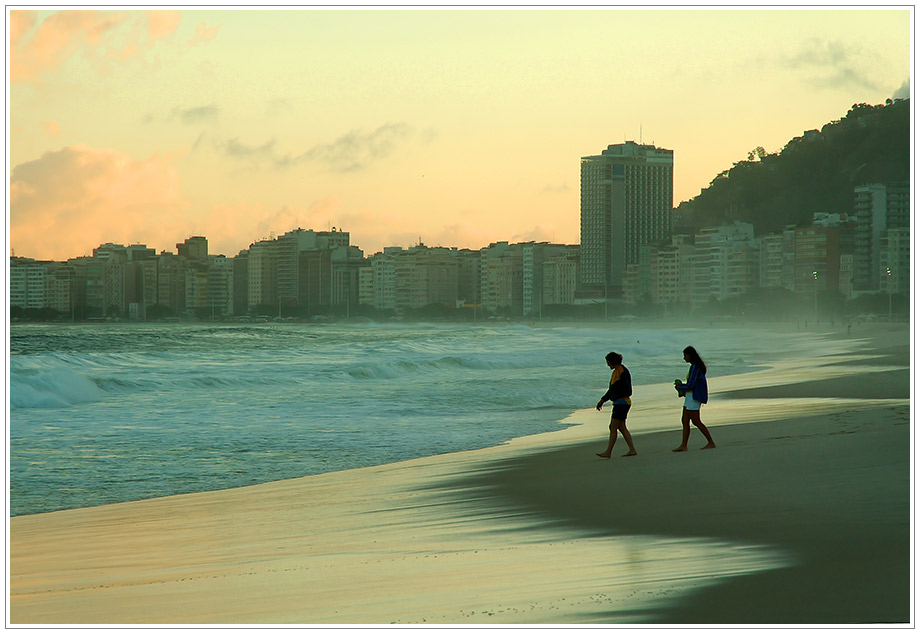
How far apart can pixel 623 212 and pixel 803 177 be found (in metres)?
25.4

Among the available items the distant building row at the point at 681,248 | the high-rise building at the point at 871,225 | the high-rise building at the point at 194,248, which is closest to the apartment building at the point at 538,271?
the distant building row at the point at 681,248

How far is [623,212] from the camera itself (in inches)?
4124

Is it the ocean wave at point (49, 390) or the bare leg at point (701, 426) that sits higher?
the bare leg at point (701, 426)

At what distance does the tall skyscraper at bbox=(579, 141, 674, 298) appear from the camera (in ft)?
358

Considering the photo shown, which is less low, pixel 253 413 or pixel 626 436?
pixel 626 436

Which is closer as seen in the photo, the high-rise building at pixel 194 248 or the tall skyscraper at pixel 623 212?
the high-rise building at pixel 194 248

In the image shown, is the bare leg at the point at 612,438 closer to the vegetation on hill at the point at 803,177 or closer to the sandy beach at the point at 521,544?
the sandy beach at the point at 521,544

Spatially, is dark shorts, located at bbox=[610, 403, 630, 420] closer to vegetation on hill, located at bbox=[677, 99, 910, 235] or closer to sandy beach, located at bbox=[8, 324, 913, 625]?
sandy beach, located at bbox=[8, 324, 913, 625]

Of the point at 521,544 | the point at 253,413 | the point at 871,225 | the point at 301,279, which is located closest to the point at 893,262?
the point at 871,225

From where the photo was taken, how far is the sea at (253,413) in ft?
33.1

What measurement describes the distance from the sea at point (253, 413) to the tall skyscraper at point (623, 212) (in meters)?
73.4

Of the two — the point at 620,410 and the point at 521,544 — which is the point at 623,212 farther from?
the point at 521,544

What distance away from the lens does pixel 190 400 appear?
67.8ft
